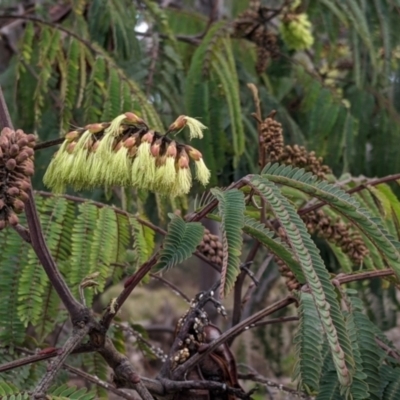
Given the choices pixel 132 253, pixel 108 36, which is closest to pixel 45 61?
pixel 108 36

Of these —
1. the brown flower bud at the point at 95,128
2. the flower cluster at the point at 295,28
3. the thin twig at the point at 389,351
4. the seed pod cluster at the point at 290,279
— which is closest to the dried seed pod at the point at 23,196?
the brown flower bud at the point at 95,128

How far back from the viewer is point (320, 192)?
2.77ft

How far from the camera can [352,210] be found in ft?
2.75

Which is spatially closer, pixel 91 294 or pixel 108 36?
pixel 91 294

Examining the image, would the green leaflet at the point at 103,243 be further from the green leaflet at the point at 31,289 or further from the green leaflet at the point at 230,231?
the green leaflet at the point at 230,231

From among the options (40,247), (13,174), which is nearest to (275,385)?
(40,247)

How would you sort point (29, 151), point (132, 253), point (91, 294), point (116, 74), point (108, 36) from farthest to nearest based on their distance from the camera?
point (108, 36) → point (116, 74) → point (132, 253) → point (91, 294) → point (29, 151)

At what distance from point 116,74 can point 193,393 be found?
2.91 ft

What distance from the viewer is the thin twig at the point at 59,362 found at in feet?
2.64

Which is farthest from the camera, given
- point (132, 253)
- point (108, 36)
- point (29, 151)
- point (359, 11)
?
point (108, 36)

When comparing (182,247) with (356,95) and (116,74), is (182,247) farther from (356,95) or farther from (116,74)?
(356,95)

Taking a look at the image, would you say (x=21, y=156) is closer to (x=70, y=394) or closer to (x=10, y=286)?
(x=70, y=394)

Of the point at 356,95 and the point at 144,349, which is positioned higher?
the point at 356,95

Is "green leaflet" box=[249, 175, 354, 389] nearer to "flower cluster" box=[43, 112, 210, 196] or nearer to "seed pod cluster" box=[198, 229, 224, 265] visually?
"flower cluster" box=[43, 112, 210, 196]
